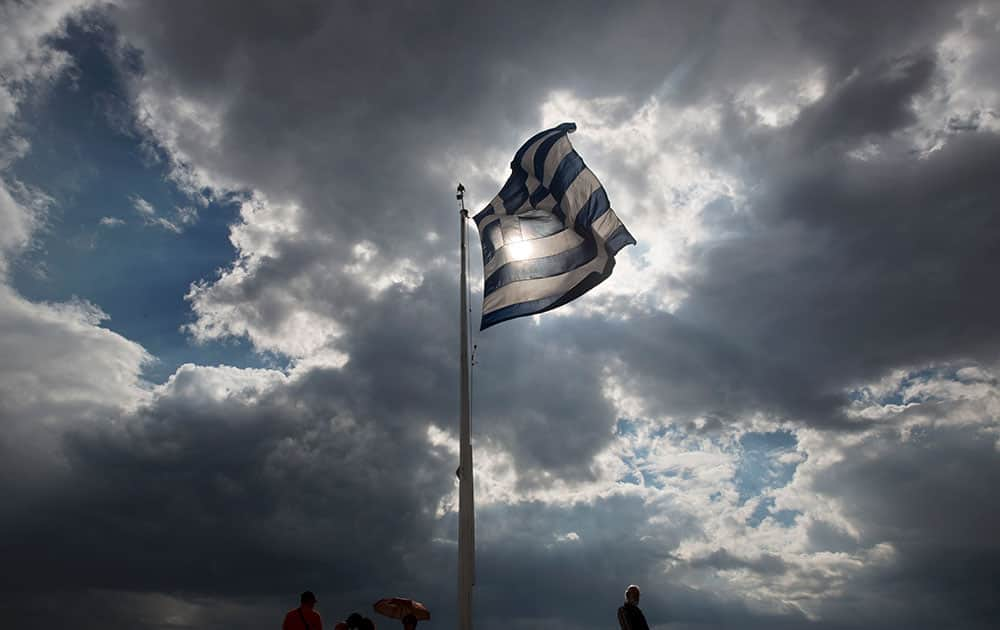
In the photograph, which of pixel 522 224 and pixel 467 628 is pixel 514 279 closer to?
pixel 522 224

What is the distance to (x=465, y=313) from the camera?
17.7m

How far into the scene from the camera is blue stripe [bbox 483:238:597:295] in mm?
18570

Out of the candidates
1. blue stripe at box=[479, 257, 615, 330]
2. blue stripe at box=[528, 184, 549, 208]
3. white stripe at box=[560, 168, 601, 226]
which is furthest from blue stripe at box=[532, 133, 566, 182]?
blue stripe at box=[479, 257, 615, 330]

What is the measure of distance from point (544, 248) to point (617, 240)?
2.03m

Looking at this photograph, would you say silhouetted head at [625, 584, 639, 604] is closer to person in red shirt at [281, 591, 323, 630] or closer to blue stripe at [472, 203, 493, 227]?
person in red shirt at [281, 591, 323, 630]

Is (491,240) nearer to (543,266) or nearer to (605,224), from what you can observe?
(543,266)

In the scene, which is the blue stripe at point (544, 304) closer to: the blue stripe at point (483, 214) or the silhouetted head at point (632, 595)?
the blue stripe at point (483, 214)

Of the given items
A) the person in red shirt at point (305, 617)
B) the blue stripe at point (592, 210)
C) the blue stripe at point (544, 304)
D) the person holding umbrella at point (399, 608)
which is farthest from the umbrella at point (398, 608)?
the blue stripe at point (592, 210)

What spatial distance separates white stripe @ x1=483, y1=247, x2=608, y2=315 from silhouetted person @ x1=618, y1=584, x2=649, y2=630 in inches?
297

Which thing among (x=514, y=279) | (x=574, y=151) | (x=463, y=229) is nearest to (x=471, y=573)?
(x=514, y=279)

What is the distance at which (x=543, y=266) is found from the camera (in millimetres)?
18859

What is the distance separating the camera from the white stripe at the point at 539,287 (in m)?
18.1

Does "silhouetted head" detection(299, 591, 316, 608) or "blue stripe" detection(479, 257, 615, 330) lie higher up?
"blue stripe" detection(479, 257, 615, 330)

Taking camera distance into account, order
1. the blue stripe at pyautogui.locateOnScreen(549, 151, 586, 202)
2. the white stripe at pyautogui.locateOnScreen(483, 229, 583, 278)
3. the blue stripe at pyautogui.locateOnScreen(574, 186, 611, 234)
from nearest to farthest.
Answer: the white stripe at pyautogui.locateOnScreen(483, 229, 583, 278), the blue stripe at pyautogui.locateOnScreen(574, 186, 611, 234), the blue stripe at pyautogui.locateOnScreen(549, 151, 586, 202)
